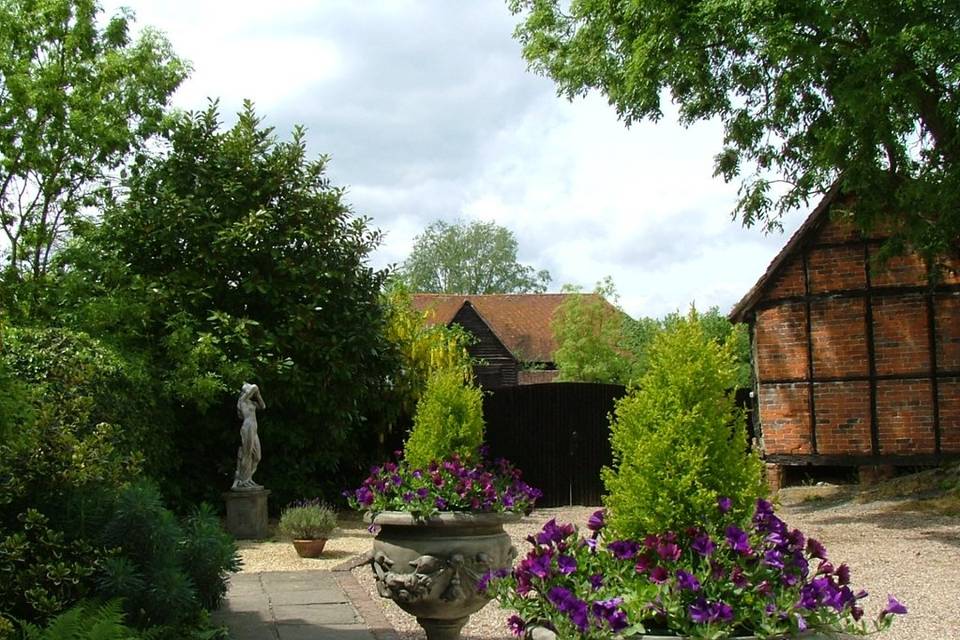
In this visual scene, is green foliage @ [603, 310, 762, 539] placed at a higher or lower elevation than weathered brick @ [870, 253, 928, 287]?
lower

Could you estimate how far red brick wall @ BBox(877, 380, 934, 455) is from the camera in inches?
529

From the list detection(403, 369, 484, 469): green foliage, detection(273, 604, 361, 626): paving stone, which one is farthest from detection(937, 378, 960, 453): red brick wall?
detection(273, 604, 361, 626): paving stone

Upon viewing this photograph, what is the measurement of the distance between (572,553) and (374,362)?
10207 millimetres

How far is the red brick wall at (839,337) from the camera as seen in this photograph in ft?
45.1

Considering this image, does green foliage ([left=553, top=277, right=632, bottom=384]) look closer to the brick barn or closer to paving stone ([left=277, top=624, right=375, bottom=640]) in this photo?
the brick barn

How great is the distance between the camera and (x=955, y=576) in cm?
814

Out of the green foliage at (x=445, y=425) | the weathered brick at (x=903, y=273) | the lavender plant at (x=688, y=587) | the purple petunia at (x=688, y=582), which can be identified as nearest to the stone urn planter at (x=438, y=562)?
the lavender plant at (x=688, y=587)

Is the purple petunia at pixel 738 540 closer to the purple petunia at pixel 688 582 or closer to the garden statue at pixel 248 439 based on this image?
the purple petunia at pixel 688 582

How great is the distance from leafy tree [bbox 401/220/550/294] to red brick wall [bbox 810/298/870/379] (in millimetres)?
40403

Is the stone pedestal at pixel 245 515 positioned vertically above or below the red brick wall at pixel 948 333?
below

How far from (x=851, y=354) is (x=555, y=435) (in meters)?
4.51

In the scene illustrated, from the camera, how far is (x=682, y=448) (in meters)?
3.63

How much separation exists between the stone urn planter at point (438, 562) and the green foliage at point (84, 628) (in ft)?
5.25

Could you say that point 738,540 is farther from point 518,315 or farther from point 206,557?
point 518,315
